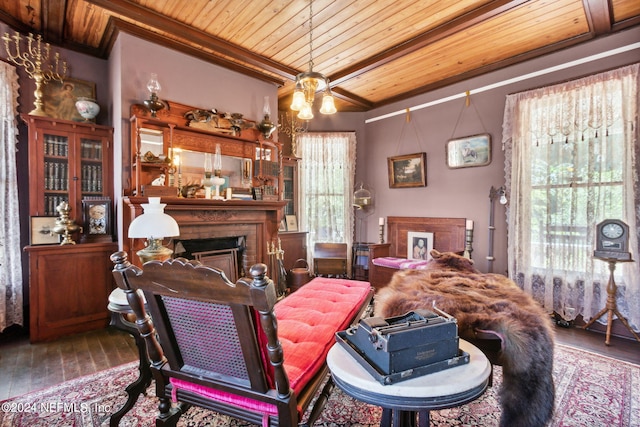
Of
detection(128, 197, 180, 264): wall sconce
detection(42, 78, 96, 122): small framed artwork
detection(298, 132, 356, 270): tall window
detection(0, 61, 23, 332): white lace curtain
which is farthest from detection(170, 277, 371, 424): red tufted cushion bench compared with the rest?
detection(42, 78, 96, 122): small framed artwork

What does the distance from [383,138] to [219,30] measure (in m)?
3.08

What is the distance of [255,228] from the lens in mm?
4039

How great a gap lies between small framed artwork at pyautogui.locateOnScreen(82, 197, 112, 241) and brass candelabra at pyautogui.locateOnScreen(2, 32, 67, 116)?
989 millimetres

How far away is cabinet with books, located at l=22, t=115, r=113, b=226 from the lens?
3.04m

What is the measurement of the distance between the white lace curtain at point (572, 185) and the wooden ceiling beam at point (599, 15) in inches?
17.5

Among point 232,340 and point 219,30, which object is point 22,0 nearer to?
point 219,30

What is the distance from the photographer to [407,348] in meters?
1.10

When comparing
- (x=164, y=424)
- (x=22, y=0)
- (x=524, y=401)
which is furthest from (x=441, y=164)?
(x=22, y=0)

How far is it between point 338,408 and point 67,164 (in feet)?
11.6

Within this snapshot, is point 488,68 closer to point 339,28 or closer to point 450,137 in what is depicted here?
point 450,137

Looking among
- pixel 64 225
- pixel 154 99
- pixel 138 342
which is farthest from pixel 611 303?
pixel 64 225

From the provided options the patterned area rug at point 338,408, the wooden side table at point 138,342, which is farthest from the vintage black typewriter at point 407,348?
the wooden side table at point 138,342

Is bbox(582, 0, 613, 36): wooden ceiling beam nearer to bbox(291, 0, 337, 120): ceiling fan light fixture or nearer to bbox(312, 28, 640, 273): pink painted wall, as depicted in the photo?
bbox(312, 28, 640, 273): pink painted wall

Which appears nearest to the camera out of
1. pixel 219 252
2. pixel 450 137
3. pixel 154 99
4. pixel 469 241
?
pixel 154 99
